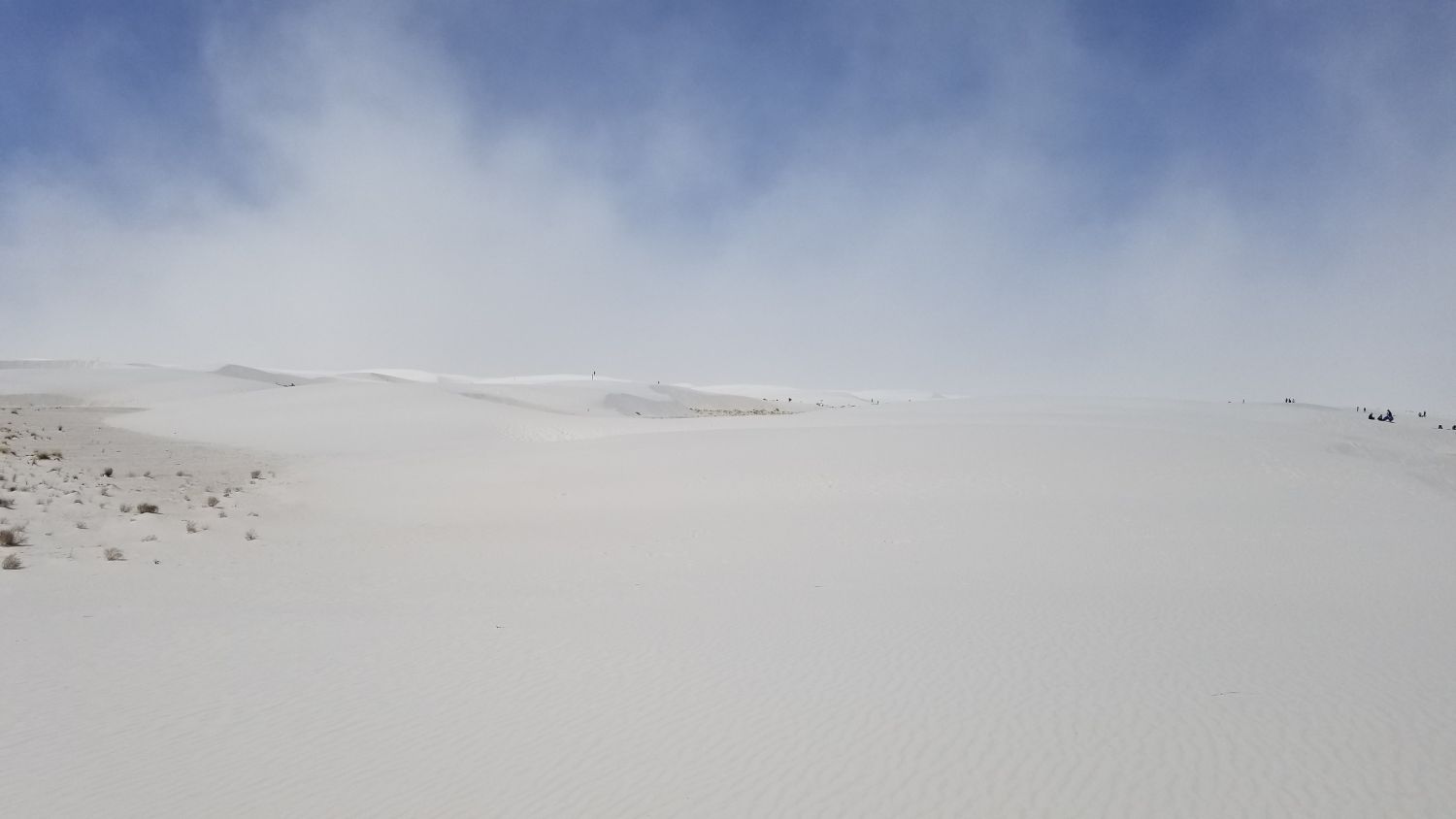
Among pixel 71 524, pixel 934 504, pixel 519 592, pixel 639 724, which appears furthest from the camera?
pixel 934 504

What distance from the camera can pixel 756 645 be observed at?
6.66 m

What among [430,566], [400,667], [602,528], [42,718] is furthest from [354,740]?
[602,528]

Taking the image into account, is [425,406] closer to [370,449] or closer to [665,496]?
[370,449]

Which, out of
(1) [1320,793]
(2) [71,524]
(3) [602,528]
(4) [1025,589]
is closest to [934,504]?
(4) [1025,589]

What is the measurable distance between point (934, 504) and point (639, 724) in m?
11.0

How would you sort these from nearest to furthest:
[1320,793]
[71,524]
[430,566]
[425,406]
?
[1320,793]
[430,566]
[71,524]
[425,406]

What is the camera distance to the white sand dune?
4172mm

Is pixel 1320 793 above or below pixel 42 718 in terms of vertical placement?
above

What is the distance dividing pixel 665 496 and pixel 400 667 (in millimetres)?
10370

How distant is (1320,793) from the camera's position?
4.06 metres

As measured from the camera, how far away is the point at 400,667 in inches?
237

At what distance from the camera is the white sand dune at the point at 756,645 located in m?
4.17

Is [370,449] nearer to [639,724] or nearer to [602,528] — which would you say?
[602,528]

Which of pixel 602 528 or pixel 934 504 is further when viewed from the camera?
pixel 934 504
